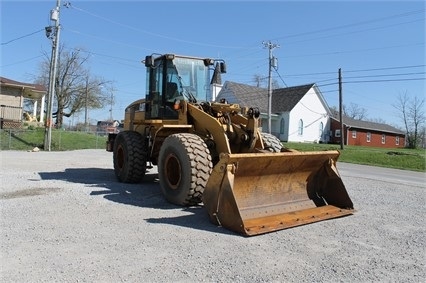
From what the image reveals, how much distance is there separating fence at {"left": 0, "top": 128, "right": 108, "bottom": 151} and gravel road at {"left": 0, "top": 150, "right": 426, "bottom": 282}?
640 inches

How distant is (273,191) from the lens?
6.62m

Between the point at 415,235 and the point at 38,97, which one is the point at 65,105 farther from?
the point at 415,235

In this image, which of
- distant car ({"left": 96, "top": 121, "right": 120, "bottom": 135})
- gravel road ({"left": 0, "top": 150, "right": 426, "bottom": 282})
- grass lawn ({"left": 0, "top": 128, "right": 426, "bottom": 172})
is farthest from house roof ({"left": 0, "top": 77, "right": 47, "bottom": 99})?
gravel road ({"left": 0, "top": 150, "right": 426, "bottom": 282})

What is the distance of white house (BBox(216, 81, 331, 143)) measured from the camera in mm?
43594

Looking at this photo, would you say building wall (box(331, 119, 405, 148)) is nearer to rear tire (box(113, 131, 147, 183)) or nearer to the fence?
the fence

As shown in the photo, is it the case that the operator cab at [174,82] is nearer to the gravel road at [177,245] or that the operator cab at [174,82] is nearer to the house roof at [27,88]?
the gravel road at [177,245]

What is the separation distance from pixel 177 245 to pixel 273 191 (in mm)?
2281

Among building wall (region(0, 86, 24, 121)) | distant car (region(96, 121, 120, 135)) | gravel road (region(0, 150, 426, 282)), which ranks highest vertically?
building wall (region(0, 86, 24, 121))

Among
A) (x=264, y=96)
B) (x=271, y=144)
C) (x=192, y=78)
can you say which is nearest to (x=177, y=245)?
(x=271, y=144)

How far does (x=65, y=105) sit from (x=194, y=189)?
41814mm

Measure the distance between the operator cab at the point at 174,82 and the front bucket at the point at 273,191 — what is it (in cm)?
272

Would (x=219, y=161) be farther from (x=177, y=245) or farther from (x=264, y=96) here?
(x=264, y=96)

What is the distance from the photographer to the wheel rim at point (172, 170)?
23.8 ft

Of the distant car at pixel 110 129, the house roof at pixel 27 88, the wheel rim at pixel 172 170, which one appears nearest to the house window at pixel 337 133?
the distant car at pixel 110 129
